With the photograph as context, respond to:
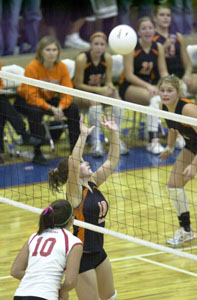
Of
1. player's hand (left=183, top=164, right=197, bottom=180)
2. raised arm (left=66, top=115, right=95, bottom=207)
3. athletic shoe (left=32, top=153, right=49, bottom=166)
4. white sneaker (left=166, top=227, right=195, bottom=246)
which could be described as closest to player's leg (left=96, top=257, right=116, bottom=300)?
raised arm (left=66, top=115, right=95, bottom=207)

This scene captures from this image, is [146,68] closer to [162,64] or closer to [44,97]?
[162,64]

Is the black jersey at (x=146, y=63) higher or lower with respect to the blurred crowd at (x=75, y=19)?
lower

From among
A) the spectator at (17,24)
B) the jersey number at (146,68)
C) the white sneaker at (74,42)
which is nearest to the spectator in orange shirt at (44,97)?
the jersey number at (146,68)

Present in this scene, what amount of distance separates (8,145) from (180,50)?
Result: 329cm

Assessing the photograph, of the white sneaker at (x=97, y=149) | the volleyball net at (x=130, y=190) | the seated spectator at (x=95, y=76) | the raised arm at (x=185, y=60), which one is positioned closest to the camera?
the volleyball net at (x=130, y=190)

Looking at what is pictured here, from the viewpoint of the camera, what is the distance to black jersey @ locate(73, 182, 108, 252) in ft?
18.3

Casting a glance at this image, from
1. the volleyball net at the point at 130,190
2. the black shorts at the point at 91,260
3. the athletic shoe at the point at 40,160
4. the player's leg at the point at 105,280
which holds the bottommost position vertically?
the volleyball net at the point at 130,190

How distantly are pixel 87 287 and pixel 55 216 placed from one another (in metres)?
0.84

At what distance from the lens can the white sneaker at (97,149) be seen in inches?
400

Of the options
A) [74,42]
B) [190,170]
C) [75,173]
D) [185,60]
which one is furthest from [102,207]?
[74,42]

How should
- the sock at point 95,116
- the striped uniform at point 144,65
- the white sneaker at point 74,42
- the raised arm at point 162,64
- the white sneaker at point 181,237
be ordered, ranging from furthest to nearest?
the white sneaker at point 74,42
the raised arm at point 162,64
the striped uniform at point 144,65
the sock at point 95,116
the white sneaker at point 181,237

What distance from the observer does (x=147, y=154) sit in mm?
10445

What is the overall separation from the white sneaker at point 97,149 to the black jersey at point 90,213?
14.7 feet

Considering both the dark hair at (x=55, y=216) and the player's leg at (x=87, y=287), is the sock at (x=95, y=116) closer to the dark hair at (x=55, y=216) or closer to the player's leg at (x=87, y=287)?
the player's leg at (x=87, y=287)
